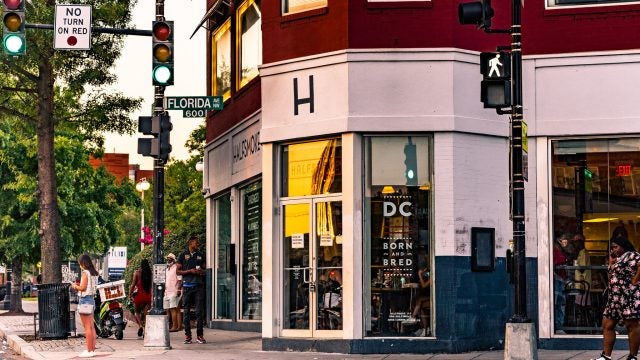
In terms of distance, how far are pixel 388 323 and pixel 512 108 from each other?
4697 millimetres

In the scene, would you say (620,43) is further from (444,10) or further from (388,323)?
(388,323)

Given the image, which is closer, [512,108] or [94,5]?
[512,108]

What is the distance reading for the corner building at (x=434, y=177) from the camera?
60.8 feet

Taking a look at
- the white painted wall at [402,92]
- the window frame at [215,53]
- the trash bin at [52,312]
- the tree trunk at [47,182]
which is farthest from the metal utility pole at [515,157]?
the tree trunk at [47,182]

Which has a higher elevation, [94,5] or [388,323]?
[94,5]

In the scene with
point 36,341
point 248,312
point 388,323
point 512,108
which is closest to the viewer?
point 512,108

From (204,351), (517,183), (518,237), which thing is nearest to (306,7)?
(517,183)

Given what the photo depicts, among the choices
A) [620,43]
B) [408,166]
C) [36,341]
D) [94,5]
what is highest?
[94,5]

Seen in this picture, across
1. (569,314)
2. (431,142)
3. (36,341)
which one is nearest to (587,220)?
(569,314)

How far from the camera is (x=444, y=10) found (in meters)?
18.8

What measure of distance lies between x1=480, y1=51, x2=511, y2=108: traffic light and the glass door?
4.28 m

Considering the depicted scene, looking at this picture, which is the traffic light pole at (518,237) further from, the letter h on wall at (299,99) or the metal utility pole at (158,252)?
the metal utility pole at (158,252)

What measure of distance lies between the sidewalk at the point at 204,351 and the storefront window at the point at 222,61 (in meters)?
5.96

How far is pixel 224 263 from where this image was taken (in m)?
27.3
